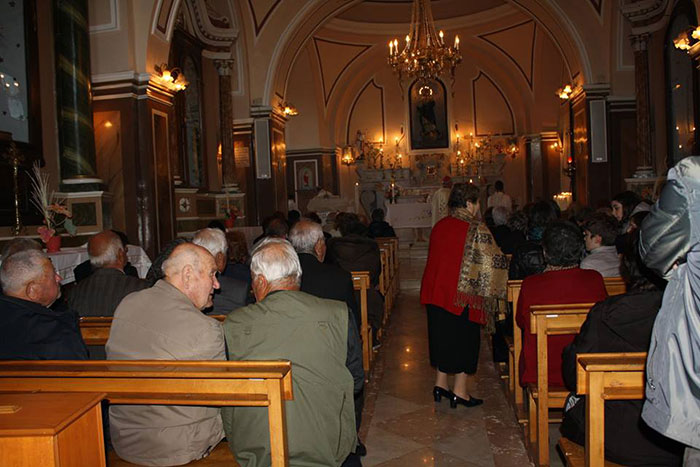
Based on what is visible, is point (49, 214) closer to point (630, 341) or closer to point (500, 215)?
point (500, 215)

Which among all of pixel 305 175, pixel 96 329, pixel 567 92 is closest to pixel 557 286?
pixel 96 329

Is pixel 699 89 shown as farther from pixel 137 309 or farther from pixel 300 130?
pixel 300 130

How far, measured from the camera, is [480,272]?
4.37m

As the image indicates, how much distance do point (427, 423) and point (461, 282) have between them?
1.03 m

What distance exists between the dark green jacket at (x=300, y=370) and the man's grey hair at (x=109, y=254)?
1.78m

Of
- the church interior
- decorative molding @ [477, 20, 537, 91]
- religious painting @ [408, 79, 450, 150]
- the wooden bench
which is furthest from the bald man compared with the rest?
religious painting @ [408, 79, 450, 150]

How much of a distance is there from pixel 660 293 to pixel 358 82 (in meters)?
18.6

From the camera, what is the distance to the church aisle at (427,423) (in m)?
3.80

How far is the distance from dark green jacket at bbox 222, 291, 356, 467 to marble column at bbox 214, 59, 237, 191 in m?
9.87

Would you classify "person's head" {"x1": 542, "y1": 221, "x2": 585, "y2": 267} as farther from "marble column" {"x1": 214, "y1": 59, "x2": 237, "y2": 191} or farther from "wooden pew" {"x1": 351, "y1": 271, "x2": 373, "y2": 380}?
"marble column" {"x1": 214, "y1": 59, "x2": 237, "y2": 191}

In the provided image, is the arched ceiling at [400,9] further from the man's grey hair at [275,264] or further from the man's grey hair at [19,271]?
the man's grey hair at [275,264]

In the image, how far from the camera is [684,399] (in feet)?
5.30

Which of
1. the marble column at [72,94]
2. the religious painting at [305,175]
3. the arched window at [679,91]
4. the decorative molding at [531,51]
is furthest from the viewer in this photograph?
the religious painting at [305,175]

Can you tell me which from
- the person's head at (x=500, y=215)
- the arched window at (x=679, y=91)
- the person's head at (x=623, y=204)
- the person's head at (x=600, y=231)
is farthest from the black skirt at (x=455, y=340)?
the arched window at (x=679, y=91)
